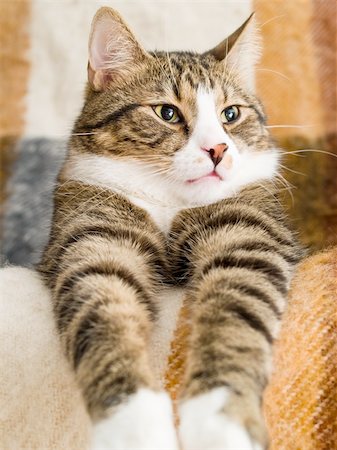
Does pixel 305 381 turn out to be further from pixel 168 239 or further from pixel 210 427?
pixel 168 239

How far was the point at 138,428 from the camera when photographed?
61cm

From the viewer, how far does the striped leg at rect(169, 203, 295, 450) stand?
0.62 m

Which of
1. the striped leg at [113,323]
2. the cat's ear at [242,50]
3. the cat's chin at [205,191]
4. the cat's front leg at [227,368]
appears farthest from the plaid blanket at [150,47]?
the cat's front leg at [227,368]

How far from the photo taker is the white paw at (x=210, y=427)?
0.60 m

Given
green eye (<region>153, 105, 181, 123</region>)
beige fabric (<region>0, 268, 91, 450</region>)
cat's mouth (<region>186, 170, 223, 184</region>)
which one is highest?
green eye (<region>153, 105, 181, 123</region>)

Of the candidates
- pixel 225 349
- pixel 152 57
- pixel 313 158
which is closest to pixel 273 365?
pixel 225 349

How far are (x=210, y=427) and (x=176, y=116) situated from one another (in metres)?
0.58

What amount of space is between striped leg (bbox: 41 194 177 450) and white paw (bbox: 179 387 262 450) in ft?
0.08

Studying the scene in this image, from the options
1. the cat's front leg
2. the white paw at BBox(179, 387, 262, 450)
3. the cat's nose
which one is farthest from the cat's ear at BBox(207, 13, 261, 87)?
the white paw at BBox(179, 387, 262, 450)

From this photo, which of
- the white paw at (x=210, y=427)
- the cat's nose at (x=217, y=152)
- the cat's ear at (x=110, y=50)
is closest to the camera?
the white paw at (x=210, y=427)

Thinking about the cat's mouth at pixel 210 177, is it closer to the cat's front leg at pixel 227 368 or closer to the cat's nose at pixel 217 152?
the cat's nose at pixel 217 152

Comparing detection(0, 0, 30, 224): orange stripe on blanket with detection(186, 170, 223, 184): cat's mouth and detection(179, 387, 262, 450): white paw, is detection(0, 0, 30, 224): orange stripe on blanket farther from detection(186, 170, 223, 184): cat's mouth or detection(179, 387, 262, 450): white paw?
detection(179, 387, 262, 450): white paw

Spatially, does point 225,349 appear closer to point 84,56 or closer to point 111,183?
point 111,183

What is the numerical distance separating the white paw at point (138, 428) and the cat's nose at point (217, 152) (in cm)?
44
